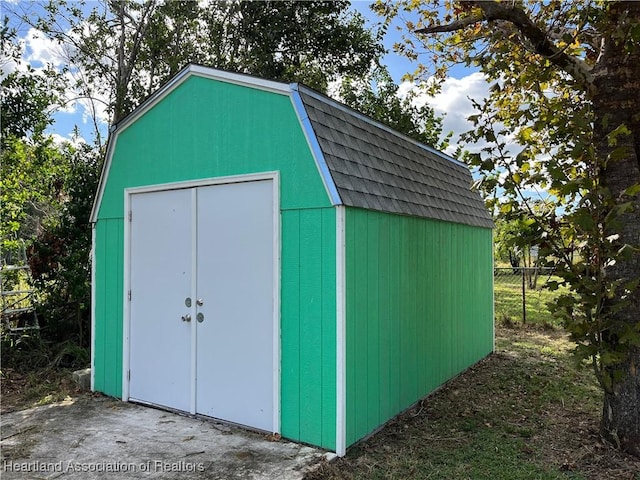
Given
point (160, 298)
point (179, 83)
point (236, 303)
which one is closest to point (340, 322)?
point (236, 303)

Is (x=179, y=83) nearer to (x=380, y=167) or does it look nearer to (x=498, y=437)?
(x=380, y=167)

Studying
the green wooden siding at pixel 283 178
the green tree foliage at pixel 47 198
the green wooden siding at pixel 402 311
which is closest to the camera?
the green wooden siding at pixel 283 178

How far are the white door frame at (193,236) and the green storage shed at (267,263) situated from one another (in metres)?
0.01

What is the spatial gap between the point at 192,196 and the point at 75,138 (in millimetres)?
5890

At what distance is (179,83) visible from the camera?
4590 mm

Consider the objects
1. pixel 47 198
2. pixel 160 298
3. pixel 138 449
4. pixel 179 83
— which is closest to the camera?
pixel 138 449

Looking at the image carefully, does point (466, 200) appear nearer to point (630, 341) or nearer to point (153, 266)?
point (630, 341)

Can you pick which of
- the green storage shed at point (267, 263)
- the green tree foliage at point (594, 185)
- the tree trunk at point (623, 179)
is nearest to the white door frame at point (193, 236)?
the green storage shed at point (267, 263)

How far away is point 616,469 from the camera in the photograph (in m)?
3.44

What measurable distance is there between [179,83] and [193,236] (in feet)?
4.98

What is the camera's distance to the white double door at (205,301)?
4.02m

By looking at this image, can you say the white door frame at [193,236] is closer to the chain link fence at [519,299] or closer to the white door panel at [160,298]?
the white door panel at [160,298]

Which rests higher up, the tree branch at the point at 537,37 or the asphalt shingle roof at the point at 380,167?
the tree branch at the point at 537,37

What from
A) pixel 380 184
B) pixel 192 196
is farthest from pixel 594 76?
pixel 192 196
